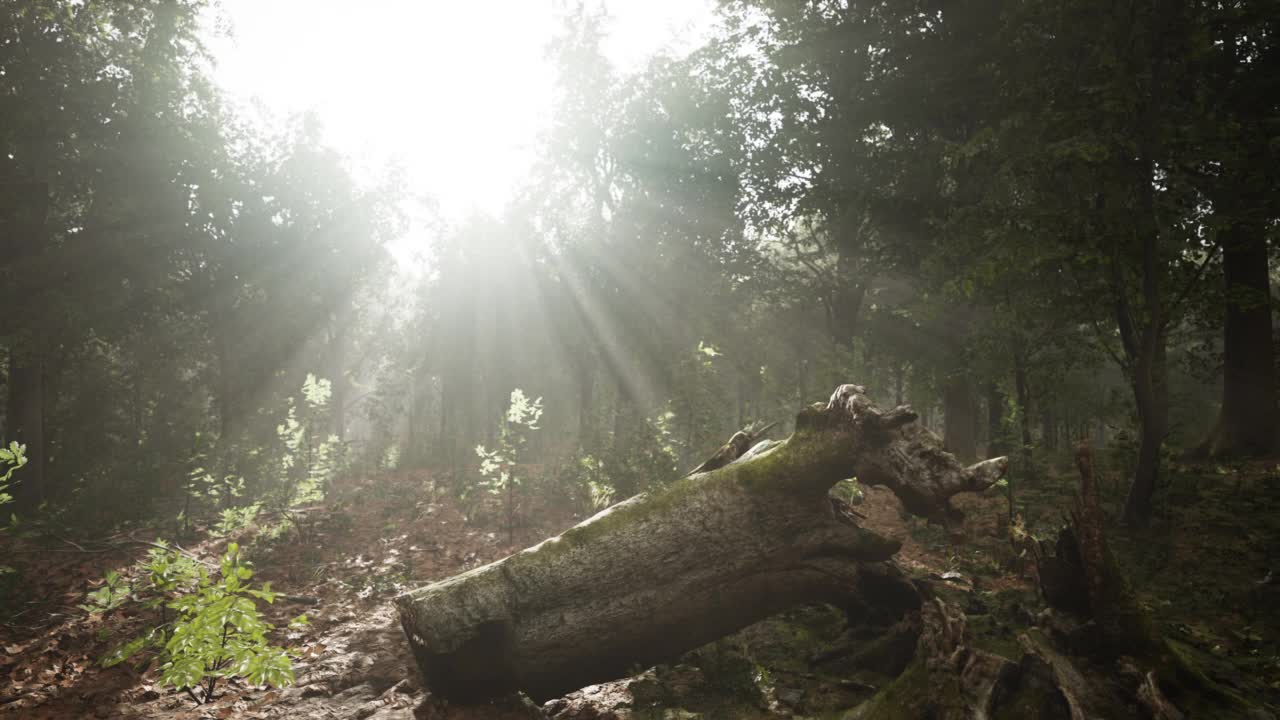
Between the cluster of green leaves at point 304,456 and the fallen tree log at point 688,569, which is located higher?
the cluster of green leaves at point 304,456

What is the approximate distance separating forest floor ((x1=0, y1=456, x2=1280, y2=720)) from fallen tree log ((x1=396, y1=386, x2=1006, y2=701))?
357 millimetres

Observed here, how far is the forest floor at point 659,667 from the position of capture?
188 inches

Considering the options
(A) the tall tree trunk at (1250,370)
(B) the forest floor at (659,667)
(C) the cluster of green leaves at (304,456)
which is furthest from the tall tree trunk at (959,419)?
(C) the cluster of green leaves at (304,456)

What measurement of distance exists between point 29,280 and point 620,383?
1486 centimetres

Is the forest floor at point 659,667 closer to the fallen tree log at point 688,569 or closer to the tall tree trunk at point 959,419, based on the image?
the fallen tree log at point 688,569

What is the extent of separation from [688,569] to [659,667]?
1.14 metres

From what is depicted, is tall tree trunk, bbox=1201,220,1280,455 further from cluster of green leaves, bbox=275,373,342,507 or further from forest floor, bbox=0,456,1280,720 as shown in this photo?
cluster of green leaves, bbox=275,373,342,507

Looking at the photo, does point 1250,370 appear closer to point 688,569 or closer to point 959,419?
point 959,419

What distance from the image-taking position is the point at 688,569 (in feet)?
17.3

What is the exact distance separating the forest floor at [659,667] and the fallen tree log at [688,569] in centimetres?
36

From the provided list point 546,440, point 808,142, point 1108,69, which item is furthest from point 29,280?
point 546,440

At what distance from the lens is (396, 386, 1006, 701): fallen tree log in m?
4.96

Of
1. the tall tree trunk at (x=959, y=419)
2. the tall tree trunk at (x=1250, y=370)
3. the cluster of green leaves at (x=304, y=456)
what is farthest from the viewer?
the tall tree trunk at (x=959, y=419)

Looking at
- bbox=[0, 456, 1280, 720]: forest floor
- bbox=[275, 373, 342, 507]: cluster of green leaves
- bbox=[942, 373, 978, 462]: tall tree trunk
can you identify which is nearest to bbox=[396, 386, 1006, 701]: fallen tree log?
bbox=[0, 456, 1280, 720]: forest floor
